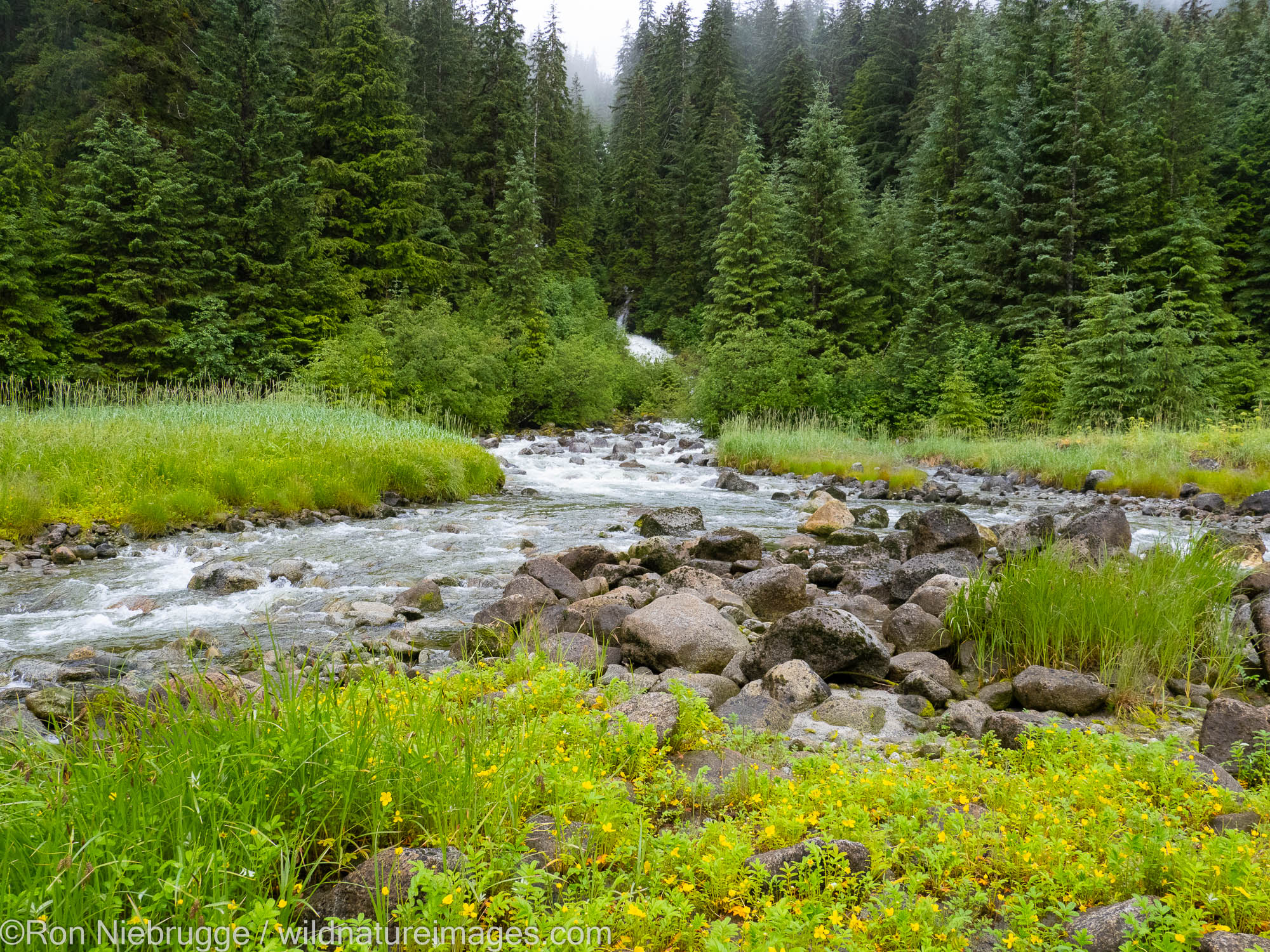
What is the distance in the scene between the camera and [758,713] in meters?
4.16

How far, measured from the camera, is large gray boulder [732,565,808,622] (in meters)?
6.68

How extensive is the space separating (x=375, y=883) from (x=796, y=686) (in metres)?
3.04

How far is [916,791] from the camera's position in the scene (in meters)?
2.75

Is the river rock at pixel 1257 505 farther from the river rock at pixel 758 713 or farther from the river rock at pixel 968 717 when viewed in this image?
the river rock at pixel 758 713

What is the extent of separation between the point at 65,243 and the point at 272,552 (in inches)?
826

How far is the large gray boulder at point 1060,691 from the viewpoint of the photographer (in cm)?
432

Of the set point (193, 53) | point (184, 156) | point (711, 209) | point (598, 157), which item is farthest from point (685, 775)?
point (598, 157)

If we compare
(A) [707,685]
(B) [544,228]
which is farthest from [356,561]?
(B) [544,228]

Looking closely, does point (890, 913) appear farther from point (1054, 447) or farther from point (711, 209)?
point (711, 209)

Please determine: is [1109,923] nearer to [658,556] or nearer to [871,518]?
[658,556]

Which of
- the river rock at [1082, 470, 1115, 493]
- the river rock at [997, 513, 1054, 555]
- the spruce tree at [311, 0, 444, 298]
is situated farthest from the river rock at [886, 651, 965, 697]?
the spruce tree at [311, 0, 444, 298]

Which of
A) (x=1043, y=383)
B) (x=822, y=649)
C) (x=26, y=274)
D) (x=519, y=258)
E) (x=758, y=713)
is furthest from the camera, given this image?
(x=519, y=258)

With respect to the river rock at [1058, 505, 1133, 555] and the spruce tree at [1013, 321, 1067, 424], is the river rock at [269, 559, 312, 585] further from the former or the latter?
the spruce tree at [1013, 321, 1067, 424]

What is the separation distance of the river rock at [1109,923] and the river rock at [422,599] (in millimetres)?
5951
